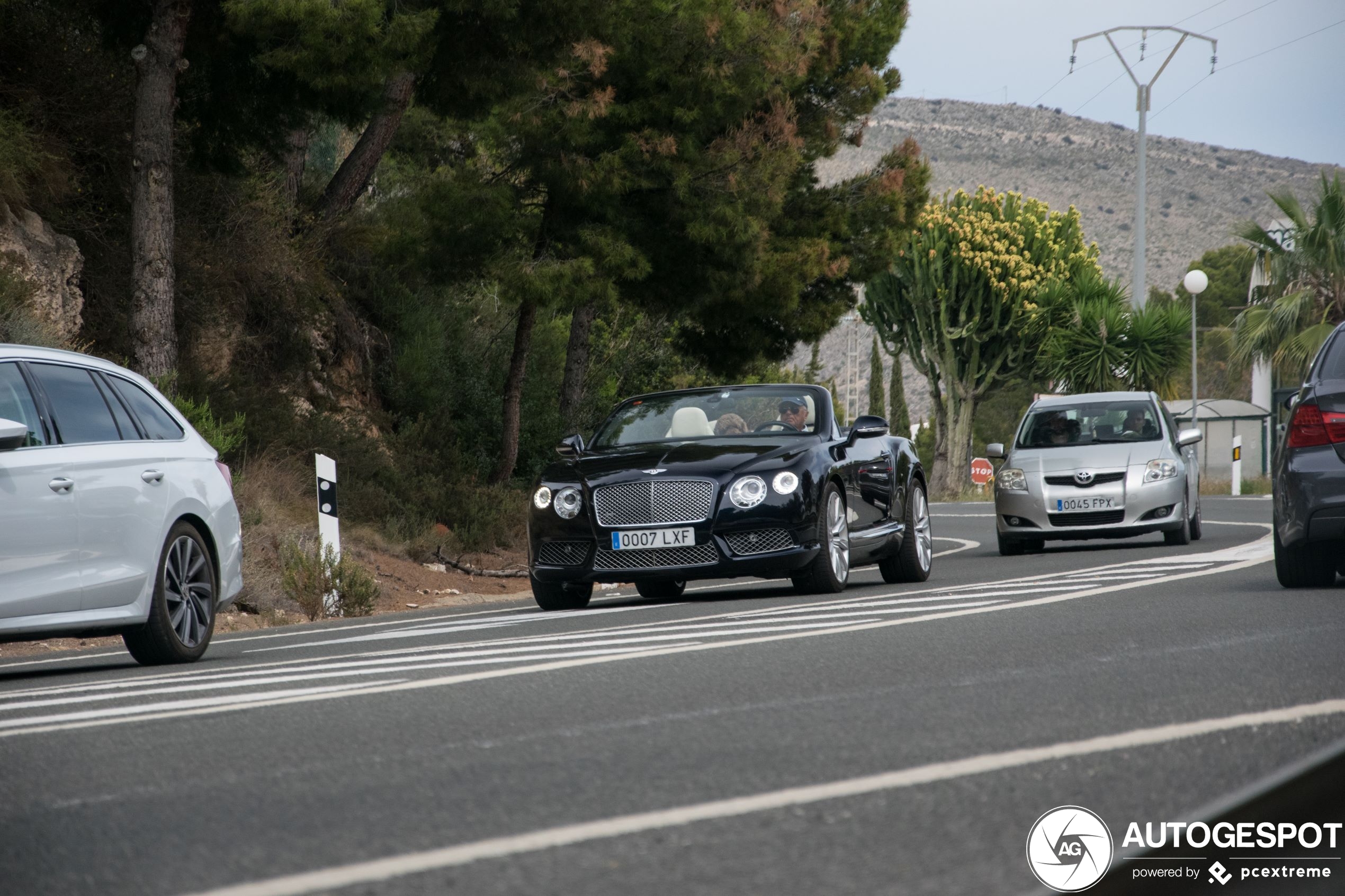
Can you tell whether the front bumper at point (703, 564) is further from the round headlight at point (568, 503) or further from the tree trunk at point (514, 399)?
the tree trunk at point (514, 399)

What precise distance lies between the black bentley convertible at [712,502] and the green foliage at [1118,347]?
108 feet

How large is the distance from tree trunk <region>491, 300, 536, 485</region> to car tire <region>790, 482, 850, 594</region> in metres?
12.2

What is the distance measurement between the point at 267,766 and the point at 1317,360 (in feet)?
25.7

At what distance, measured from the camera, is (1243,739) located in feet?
15.8

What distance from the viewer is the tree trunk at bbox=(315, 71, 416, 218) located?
70.3 ft

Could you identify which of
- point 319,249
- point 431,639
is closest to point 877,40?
point 319,249

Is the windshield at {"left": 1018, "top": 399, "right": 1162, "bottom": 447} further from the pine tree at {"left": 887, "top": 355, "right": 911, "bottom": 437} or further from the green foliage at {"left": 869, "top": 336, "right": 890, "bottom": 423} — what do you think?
the green foliage at {"left": 869, "top": 336, "right": 890, "bottom": 423}

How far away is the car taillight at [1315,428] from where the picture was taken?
10.2 metres

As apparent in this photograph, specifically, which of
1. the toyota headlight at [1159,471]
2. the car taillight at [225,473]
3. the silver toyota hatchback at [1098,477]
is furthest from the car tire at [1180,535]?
the car taillight at [225,473]

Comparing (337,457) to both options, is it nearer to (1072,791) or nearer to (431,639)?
(431,639)

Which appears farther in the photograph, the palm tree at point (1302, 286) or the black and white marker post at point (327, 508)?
the palm tree at point (1302, 286)

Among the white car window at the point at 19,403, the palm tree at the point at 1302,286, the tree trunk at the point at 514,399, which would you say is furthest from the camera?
the palm tree at the point at 1302,286

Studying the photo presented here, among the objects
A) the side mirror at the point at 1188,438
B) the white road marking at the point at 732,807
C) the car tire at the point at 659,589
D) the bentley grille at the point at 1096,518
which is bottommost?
the car tire at the point at 659,589

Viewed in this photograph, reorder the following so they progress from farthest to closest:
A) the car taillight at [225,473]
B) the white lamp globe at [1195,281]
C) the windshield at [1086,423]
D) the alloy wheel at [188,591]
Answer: the white lamp globe at [1195,281], the windshield at [1086,423], the car taillight at [225,473], the alloy wheel at [188,591]
